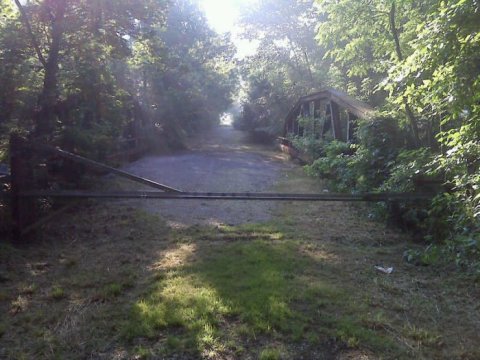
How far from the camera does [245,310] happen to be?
4332mm

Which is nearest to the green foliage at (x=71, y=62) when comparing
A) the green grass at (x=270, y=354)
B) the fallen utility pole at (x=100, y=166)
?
the fallen utility pole at (x=100, y=166)

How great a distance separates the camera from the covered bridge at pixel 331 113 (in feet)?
45.1

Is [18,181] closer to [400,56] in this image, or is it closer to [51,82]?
[51,82]

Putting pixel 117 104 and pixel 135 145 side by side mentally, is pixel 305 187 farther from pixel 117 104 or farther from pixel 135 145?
pixel 135 145

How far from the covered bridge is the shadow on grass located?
719cm

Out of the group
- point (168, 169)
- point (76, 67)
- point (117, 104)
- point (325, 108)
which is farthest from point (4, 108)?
point (325, 108)

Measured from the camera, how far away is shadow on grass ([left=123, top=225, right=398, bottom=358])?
3793 millimetres

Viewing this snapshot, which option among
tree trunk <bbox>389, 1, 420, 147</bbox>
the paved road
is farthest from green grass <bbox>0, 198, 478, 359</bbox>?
tree trunk <bbox>389, 1, 420, 147</bbox>

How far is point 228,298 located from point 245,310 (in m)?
0.36

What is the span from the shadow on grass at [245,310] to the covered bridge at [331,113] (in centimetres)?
719

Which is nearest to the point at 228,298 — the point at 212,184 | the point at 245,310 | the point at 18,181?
the point at 245,310

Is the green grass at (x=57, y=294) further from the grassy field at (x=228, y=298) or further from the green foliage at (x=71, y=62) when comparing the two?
the green foliage at (x=71, y=62)

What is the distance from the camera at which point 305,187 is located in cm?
1295

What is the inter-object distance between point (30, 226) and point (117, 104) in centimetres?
680
